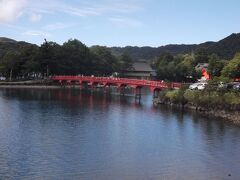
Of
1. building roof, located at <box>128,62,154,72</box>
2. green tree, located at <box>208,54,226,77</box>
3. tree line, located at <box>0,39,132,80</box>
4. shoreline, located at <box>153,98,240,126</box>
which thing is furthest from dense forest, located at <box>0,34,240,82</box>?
shoreline, located at <box>153,98,240,126</box>

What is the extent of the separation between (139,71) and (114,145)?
117 m

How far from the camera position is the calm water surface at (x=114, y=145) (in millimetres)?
31625

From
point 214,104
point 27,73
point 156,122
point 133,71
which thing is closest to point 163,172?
point 156,122

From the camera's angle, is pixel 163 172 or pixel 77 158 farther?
pixel 77 158

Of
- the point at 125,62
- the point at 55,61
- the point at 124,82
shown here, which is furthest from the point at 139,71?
the point at 124,82

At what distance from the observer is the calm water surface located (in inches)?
Result: 1245

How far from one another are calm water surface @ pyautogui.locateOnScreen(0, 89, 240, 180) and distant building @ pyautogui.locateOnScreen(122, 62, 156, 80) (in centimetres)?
8833

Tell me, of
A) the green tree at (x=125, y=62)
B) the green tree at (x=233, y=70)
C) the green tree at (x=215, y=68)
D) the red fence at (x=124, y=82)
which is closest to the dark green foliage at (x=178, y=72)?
the green tree at (x=125, y=62)

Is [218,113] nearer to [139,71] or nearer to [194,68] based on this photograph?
[194,68]

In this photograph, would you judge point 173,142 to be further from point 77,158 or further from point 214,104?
point 214,104

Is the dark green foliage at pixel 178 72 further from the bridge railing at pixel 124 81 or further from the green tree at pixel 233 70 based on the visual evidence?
the green tree at pixel 233 70

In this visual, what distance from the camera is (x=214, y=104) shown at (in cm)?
6303

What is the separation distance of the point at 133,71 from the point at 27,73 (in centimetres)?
4621

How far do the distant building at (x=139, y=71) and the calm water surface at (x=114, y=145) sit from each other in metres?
88.3
